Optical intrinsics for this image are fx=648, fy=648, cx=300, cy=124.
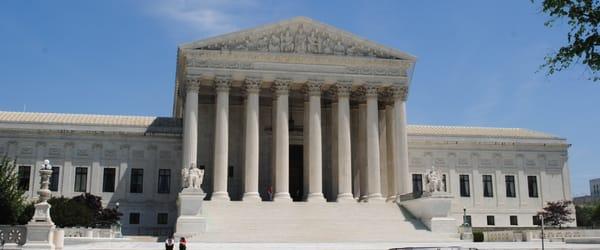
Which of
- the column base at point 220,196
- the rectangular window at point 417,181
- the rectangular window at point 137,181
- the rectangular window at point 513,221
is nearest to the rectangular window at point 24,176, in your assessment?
the rectangular window at point 137,181

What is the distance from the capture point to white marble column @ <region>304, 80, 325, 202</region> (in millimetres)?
52594

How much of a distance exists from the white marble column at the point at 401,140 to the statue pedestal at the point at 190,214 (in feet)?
58.5

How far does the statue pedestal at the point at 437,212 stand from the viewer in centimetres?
4581

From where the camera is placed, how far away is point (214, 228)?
144 feet

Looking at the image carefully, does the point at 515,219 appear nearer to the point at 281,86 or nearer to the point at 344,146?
the point at 344,146

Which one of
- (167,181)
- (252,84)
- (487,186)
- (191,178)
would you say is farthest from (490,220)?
(191,178)

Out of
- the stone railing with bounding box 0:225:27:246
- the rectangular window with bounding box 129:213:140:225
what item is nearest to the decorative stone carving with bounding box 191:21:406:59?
the rectangular window with bounding box 129:213:140:225

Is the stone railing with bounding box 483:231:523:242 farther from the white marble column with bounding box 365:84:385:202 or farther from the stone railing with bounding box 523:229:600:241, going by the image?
the white marble column with bounding box 365:84:385:202

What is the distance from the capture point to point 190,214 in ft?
146

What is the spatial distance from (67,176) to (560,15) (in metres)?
48.8

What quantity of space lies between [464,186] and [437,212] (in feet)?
60.7

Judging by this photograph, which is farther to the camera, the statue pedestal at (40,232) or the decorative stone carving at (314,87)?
the decorative stone carving at (314,87)

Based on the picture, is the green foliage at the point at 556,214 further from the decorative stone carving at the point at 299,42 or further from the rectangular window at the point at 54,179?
the rectangular window at the point at 54,179

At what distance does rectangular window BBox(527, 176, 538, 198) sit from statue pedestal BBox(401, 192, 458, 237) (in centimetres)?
2143
